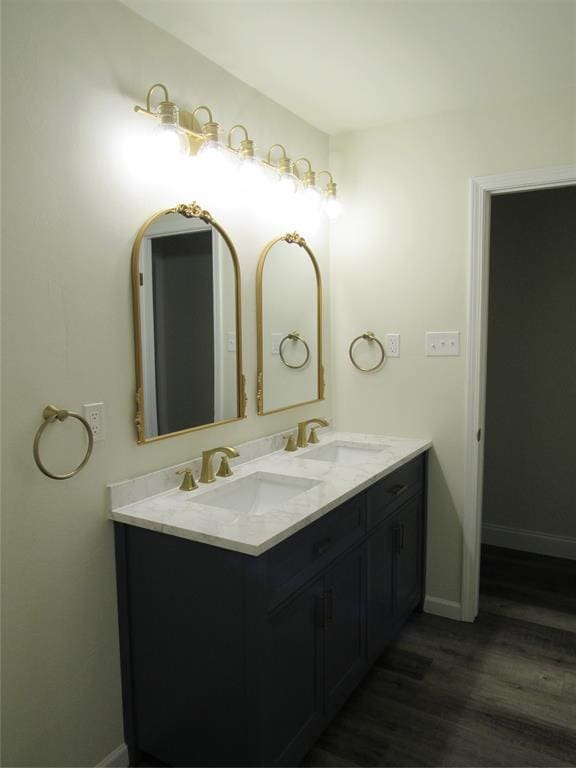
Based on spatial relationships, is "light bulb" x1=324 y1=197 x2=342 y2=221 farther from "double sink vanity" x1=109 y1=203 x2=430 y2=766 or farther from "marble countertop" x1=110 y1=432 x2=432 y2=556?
"marble countertop" x1=110 y1=432 x2=432 y2=556

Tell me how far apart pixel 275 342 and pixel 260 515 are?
104 centimetres

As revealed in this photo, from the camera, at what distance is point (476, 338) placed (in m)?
2.63

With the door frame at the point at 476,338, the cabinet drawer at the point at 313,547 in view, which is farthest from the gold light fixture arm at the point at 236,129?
the cabinet drawer at the point at 313,547

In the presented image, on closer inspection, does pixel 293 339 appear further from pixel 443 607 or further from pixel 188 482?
pixel 443 607

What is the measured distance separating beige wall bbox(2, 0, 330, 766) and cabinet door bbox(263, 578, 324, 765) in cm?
54

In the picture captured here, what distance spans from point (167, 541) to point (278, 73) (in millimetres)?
1799

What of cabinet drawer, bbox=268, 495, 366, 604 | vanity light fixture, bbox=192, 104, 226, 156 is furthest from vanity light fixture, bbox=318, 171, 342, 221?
cabinet drawer, bbox=268, 495, 366, 604

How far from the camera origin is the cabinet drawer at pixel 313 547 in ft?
5.22

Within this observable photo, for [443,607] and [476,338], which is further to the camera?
[443,607]

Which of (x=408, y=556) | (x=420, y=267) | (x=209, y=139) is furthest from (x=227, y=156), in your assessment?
(x=408, y=556)

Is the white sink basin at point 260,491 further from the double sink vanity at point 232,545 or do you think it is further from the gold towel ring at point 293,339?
the gold towel ring at point 293,339

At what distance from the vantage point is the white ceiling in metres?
1.79

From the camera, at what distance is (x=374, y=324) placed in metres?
2.89

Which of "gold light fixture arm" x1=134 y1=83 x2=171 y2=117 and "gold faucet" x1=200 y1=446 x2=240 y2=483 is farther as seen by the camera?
"gold faucet" x1=200 y1=446 x2=240 y2=483
